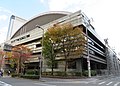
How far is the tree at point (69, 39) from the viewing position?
95.0 feet

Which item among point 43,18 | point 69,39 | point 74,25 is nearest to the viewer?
point 69,39

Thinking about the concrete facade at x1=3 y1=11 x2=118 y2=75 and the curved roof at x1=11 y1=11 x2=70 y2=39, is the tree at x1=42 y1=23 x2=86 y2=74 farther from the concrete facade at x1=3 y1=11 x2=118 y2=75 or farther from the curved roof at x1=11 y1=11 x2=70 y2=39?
the curved roof at x1=11 y1=11 x2=70 y2=39

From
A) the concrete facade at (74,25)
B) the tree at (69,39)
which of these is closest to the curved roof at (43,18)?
the concrete facade at (74,25)

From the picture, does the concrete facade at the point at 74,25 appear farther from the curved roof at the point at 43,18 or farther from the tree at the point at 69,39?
the tree at the point at 69,39

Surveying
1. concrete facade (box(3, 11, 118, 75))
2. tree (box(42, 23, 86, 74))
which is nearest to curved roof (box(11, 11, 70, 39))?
concrete facade (box(3, 11, 118, 75))

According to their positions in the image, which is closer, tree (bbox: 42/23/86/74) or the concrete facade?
tree (bbox: 42/23/86/74)

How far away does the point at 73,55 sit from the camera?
3069 centimetres

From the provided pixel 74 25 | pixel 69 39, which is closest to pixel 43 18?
pixel 74 25

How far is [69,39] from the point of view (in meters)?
29.8

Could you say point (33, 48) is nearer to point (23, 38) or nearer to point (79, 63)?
point (23, 38)

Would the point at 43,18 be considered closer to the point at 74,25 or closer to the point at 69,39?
the point at 74,25

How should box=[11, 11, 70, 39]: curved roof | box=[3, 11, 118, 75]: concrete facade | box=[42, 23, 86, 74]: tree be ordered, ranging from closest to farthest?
1. box=[42, 23, 86, 74]: tree
2. box=[3, 11, 118, 75]: concrete facade
3. box=[11, 11, 70, 39]: curved roof

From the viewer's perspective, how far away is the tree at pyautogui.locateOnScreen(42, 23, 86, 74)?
95.0 ft

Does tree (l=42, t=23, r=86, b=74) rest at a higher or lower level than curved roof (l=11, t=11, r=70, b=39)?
lower
